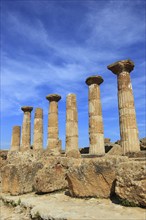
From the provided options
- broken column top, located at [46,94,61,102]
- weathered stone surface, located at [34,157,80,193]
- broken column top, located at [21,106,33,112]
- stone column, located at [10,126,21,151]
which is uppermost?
broken column top, located at [46,94,61,102]

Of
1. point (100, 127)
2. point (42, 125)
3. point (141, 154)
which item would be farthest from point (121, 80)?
point (42, 125)

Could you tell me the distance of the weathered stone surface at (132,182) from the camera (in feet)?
13.9

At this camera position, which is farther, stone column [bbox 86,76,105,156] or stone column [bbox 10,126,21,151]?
stone column [bbox 10,126,21,151]

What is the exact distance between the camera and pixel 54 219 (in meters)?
3.91

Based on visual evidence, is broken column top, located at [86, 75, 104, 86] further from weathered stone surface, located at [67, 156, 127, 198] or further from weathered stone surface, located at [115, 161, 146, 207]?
weathered stone surface, located at [115, 161, 146, 207]

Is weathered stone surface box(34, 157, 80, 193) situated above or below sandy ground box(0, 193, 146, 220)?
above

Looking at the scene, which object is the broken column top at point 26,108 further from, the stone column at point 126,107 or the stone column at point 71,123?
the stone column at point 126,107

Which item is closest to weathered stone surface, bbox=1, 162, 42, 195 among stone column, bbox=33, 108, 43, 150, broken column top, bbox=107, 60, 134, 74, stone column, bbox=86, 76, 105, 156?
stone column, bbox=86, 76, 105, 156

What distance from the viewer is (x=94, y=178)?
17.5 ft

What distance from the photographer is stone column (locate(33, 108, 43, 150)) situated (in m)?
23.6

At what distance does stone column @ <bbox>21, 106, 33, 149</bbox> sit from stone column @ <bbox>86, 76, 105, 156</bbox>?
11376 millimetres

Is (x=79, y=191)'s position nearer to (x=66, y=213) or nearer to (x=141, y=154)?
(x=66, y=213)

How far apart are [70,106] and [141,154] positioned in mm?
8840

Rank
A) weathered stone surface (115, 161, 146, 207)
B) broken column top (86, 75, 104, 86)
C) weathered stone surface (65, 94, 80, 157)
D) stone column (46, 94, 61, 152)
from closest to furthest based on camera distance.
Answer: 1. weathered stone surface (115, 161, 146, 207)
2. broken column top (86, 75, 104, 86)
3. weathered stone surface (65, 94, 80, 157)
4. stone column (46, 94, 61, 152)
